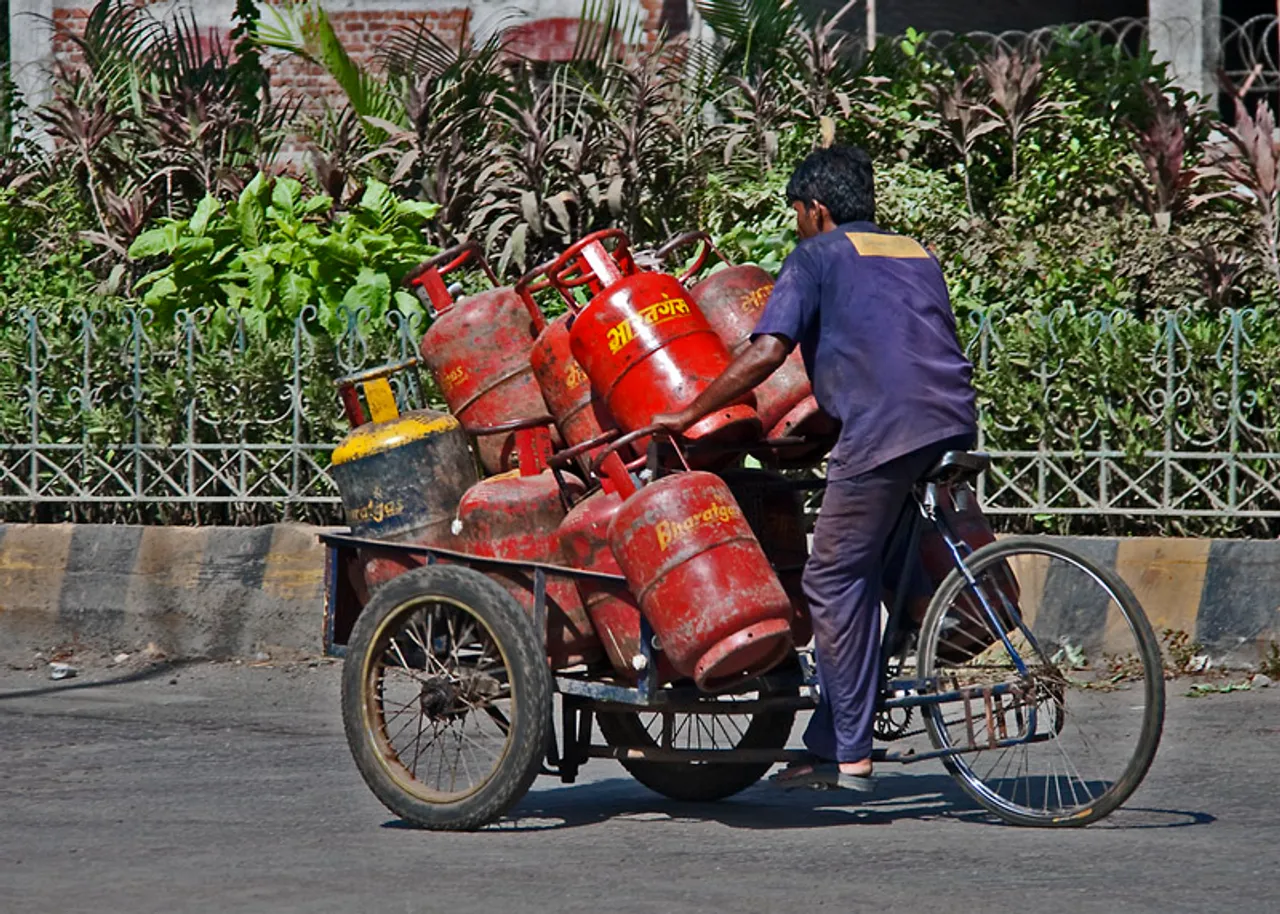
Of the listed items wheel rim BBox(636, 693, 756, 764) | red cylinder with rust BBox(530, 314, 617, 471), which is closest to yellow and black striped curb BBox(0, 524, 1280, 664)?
wheel rim BBox(636, 693, 756, 764)

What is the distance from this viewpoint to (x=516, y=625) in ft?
18.5

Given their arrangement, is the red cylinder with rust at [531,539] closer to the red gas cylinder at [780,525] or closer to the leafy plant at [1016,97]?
the red gas cylinder at [780,525]

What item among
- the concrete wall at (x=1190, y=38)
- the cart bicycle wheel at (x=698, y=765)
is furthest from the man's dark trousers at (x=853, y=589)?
the concrete wall at (x=1190, y=38)

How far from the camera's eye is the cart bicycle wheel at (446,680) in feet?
18.4

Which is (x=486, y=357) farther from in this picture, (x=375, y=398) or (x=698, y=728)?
(x=698, y=728)

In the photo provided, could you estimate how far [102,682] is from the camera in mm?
9078

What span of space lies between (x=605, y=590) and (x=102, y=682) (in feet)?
13.6

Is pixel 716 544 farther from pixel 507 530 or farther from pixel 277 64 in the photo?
pixel 277 64

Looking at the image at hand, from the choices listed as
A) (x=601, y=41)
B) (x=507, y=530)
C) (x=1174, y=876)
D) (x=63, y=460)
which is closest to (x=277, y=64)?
(x=601, y=41)

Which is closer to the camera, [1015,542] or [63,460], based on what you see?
[1015,542]

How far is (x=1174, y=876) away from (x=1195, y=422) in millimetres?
3953

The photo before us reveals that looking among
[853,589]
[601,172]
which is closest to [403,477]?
[853,589]

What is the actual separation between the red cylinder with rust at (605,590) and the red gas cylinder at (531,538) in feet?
0.23

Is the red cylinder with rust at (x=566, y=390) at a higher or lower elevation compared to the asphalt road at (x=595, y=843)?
higher
